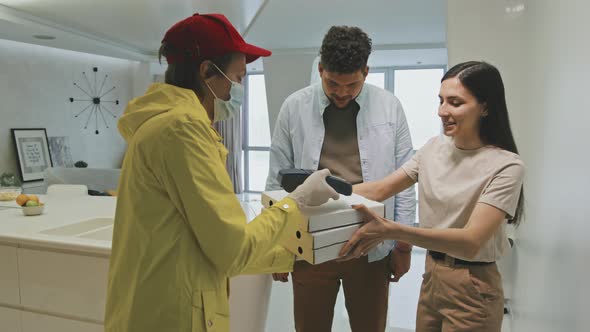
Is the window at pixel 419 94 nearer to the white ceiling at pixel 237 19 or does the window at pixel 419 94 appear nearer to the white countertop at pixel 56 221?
the white ceiling at pixel 237 19

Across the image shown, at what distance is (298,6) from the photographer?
12.2 feet

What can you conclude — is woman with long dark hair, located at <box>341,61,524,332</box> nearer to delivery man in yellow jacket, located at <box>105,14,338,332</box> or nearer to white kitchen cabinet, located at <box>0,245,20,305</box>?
delivery man in yellow jacket, located at <box>105,14,338,332</box>

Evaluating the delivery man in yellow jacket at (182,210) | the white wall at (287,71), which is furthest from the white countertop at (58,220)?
the white wall at (287,71)

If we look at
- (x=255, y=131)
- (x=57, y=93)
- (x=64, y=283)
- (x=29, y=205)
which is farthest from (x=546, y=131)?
(x=255, y=131)

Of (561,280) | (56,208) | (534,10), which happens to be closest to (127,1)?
(56,208)

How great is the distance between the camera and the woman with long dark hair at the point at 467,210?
109 cm

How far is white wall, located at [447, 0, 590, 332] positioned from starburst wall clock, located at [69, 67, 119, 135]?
16.9 feet

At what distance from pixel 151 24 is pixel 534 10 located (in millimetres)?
3810

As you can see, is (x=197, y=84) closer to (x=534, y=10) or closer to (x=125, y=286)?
(x=125, y=286)

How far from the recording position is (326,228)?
1.17 m

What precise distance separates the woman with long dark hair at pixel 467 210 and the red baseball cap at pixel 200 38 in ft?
2.00

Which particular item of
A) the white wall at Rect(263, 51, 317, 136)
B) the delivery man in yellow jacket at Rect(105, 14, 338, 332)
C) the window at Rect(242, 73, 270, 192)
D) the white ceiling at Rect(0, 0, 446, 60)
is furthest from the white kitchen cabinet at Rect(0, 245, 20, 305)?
the window at Rect(242, 73, 270, 192)

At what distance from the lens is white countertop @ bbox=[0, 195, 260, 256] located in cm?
175

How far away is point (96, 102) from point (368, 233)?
5.81 metres
